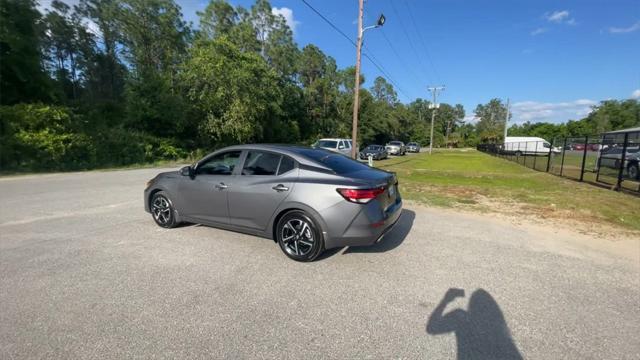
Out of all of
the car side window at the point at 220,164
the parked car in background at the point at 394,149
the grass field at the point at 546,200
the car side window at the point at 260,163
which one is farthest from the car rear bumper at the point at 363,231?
the parked car in background at the point at 394,149

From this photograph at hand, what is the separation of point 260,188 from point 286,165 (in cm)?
48

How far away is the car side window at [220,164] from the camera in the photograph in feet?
14.6

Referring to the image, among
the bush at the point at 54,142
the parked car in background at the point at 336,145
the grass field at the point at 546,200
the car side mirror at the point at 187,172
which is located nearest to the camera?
the car side mirror at the point at 187,172

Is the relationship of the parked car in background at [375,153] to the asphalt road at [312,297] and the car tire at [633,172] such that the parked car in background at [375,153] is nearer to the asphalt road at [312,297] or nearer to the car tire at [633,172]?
the car tire at [633,172]

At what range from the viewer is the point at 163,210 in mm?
5164

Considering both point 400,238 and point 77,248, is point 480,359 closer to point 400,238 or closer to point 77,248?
point 400,238

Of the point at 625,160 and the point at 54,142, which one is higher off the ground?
the point at 54,142

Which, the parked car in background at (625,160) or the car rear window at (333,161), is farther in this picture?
the parked car in background at (625,160)

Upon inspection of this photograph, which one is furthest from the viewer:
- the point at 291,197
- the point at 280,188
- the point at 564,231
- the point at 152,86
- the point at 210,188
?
the point at 152,86

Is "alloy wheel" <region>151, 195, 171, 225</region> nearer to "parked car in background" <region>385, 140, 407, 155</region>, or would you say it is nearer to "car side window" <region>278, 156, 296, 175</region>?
"car side window" <region>278, 156, 296, 175</region>

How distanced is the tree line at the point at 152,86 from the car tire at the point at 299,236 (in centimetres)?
1772

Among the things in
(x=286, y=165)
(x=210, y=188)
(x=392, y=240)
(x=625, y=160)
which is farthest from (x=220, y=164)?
(x=625, y=160)

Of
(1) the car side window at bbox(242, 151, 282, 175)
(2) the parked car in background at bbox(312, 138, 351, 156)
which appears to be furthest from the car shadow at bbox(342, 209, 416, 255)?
(2) the parked car in background at bbox(312, 138, 351, 156)

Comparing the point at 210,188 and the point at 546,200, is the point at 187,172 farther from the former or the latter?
the point at 546,200
